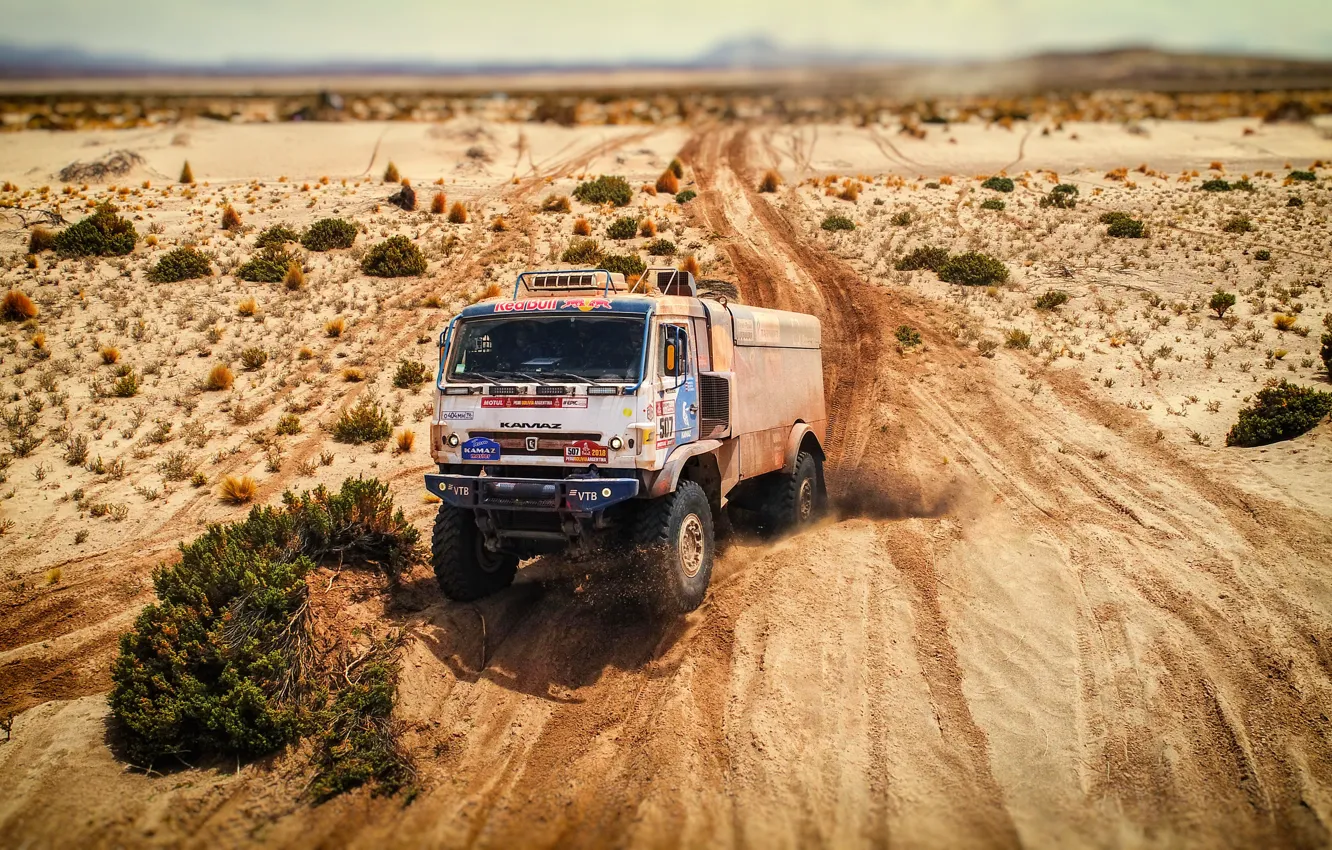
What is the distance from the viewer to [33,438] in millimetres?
15758

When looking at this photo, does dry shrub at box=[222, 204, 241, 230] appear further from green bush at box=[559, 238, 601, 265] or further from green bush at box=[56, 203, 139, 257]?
green bush at box=[559, 238, 601, 265]

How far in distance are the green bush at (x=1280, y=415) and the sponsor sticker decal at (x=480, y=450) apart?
1268cm

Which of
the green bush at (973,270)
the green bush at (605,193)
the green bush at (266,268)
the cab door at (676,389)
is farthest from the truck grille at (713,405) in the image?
the green bush at (605,193)

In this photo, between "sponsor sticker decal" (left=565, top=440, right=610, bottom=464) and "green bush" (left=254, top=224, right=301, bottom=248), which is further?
"green bush" (left=254, top=224, right=301, bottom=248)

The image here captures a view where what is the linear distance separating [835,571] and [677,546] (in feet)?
8.33

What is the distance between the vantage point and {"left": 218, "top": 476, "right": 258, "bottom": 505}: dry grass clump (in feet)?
46.8

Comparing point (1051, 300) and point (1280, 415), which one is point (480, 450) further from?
point (1051, 300)

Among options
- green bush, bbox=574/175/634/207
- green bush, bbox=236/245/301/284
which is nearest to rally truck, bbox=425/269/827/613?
green bush, bbox=236/245/301/284

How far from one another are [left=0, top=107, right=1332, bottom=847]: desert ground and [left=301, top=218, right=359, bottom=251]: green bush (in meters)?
0.46

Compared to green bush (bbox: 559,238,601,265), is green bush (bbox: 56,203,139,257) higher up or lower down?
higher up

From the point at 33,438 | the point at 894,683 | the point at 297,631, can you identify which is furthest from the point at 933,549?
the point at 33,438

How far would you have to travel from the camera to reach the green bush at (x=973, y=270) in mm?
23766

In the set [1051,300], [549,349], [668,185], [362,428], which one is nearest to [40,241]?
[362,428]

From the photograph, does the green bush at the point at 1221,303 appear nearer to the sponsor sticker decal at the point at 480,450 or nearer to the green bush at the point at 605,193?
the sponsor sticker decal at the point at 480,450
